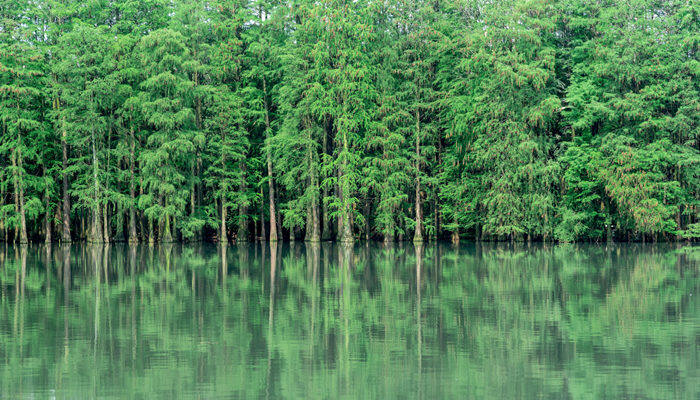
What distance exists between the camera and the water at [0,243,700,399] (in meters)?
8.84

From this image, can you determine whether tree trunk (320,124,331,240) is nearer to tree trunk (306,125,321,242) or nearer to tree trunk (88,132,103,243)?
tree trunk (306,125,321,242)

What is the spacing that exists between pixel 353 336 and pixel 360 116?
127ft

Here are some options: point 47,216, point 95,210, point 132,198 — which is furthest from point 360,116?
point 47,216

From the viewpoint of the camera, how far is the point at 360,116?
50031 mm

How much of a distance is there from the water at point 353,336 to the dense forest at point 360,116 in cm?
2556

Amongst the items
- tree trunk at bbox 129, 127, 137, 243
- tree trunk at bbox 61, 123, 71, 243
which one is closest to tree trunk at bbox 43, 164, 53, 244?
tree trunk at bbox 61, 123, 71, 243

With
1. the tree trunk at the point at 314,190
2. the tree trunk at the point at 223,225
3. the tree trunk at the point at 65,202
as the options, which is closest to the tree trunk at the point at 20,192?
the tree trunk at the point at 65,202

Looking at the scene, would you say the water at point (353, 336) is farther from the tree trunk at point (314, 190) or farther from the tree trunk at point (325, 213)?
the tree trunk at point (325, 213)

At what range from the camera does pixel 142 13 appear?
178 ft

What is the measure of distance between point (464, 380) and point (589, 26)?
44.8 metres

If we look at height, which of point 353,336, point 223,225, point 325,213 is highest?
point 325,213

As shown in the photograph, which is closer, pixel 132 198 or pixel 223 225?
pixel 132 198

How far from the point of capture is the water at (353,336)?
884 cm

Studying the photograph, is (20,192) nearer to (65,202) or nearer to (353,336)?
(65,202)
